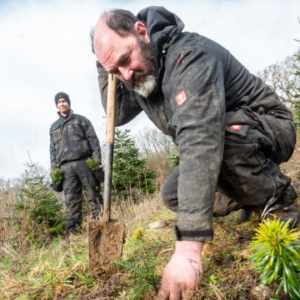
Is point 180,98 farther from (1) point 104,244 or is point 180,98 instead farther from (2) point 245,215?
A: (2) point 245,215

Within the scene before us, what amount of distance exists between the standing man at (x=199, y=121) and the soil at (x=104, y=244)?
2.08 feet

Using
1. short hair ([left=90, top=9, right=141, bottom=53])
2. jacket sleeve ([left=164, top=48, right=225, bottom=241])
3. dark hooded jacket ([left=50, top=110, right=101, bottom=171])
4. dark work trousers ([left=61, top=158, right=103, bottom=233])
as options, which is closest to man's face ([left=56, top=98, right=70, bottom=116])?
dark hooded jacket ([left=50, top=110, right=101, bottom=171])

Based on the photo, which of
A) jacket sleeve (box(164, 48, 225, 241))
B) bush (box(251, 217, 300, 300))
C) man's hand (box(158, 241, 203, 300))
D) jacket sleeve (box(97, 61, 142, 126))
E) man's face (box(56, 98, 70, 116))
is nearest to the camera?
bush (box(251, 217, 300, 300))

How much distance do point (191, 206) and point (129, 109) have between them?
6.08 feet

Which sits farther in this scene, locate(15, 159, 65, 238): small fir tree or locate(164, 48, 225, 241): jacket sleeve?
locate(15, 159, 65, 238): small fir tree

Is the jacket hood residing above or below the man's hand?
above

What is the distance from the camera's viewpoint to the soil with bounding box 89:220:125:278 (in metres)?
1.99

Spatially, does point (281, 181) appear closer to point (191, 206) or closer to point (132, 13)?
point (191, 206)

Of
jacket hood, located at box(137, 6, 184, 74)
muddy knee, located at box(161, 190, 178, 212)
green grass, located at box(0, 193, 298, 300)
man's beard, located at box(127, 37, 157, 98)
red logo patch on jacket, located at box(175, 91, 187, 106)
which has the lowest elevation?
green grass, located at box(0, 193, 298, 300)

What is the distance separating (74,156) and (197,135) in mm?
5427

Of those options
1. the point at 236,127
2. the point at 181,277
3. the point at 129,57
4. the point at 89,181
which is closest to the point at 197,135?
the point at 236,127

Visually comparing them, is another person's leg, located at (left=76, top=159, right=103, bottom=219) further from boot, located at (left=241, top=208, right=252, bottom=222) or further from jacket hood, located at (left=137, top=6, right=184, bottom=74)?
jacket hood, located at (left=137, top=6, right=184, bottom=74)

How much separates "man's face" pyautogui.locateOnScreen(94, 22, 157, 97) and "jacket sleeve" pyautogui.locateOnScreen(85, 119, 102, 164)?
4.45m

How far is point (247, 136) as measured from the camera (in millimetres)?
1865
